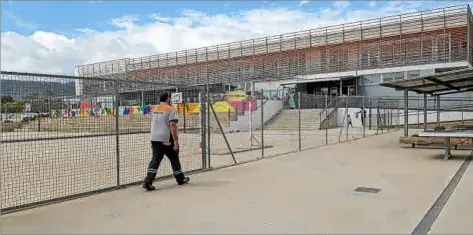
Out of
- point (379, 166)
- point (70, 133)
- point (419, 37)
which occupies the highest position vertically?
point (419, 37)

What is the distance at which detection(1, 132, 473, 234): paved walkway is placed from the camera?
17.9 ft

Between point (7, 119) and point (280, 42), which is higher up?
point (280, 42)

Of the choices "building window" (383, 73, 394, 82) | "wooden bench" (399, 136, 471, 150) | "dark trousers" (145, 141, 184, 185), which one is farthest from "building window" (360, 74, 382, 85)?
"dark trousers" (145, 141, 184, 185)

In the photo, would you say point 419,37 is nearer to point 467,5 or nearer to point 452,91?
point 467,5

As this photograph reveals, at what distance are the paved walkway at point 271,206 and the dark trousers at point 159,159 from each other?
27 centimetres

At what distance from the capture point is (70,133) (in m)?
8.02

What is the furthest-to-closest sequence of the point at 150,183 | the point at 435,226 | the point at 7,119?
the point at 150,183 → the point at 7,119 → the point at 435,226

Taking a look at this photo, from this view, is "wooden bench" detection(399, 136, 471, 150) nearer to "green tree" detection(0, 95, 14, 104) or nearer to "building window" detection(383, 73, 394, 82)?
"green tree" detection(0, 95, 14, 104)

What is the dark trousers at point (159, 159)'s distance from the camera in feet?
25.9

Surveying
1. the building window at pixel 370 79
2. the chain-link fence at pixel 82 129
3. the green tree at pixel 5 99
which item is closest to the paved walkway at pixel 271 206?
the chain-link fence at pixel 82 129

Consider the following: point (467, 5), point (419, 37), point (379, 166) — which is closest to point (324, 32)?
point (419, 37)

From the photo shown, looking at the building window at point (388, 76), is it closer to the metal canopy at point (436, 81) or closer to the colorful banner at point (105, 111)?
the metal canopy at point (436, 81)

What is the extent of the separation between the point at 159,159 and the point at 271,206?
248 cm

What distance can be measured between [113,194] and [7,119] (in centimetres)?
215
